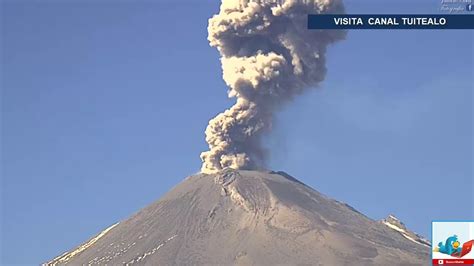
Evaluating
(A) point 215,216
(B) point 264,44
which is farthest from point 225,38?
(A) point 215,216

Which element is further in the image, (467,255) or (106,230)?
(106,230)

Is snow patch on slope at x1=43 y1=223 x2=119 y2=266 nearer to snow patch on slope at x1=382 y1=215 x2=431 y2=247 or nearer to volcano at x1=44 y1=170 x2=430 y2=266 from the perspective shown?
volcano at x1=44 y1=170 x2=430 y2=266

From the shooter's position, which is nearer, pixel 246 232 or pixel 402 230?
pixel 246 232

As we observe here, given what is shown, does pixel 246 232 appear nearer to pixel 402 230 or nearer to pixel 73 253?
pixel 73 253

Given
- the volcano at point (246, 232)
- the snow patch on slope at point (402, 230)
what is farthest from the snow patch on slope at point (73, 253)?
the snow patch on slope at point (402, 230)

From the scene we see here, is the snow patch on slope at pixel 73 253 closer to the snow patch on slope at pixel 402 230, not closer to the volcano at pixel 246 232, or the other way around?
the volcano at pixel 246 232

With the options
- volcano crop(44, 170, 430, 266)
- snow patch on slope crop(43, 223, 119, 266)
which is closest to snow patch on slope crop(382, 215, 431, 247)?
volcano crop(44, 170, 430, 266)

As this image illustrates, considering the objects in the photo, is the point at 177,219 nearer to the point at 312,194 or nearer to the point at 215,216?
the point at 215,216

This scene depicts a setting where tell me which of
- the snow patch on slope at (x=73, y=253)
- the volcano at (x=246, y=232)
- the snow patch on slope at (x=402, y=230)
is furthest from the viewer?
the snow patch on slope at (x=402, y=230)

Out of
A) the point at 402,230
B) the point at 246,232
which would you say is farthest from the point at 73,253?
the point at 402,230
